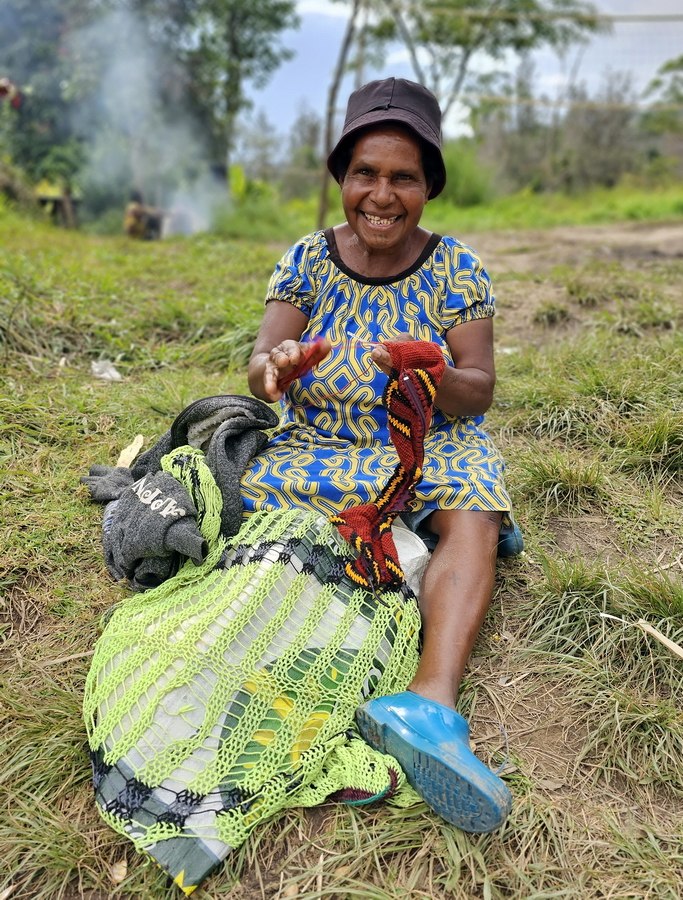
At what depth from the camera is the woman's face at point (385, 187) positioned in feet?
6.59

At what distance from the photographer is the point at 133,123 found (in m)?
10.9

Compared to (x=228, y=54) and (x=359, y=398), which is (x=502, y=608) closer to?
(x=359, y=398)

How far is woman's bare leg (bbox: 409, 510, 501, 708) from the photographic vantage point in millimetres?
1691

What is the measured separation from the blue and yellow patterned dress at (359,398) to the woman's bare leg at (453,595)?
5 cm

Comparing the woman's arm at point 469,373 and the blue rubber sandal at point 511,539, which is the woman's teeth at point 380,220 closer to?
the woman's arm at point 469,373

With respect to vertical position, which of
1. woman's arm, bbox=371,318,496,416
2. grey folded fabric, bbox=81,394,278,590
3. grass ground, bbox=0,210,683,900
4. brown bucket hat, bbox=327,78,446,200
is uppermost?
brown bucket hat, bbox=327,78,446,200

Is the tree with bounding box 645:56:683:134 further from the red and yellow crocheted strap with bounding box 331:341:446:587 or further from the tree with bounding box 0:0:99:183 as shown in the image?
the red and yellow crocheted strap with bounding box 331:341:446:587

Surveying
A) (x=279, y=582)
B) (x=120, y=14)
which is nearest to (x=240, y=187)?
(x=120, y=14)

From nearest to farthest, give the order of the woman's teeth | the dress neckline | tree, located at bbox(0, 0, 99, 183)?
1. the woman's teeth
2. the dress neckline
3. tree, located at bbox(0, 0, 99, 183)

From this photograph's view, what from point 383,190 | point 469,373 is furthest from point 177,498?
point 383,190

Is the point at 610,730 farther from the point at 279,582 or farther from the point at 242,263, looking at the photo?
the point at 242,263

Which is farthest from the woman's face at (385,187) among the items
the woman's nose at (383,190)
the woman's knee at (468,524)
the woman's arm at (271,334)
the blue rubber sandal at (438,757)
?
the blue rubber sandal at (438,757)

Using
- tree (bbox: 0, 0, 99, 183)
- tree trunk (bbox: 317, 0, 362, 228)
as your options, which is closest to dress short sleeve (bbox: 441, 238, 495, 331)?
tree trunk (bbox: 317, 0, 362, 228)

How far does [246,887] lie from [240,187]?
A: 32.2ft
